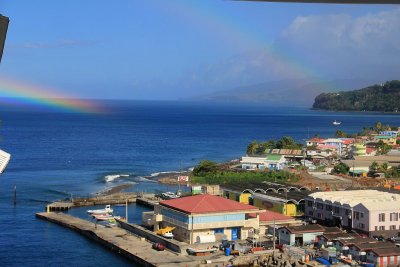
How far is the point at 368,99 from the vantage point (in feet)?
171

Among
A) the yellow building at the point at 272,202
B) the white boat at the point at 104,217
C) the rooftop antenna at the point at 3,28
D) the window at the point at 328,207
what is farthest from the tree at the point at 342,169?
the rooftop antenna at the point at 3,28

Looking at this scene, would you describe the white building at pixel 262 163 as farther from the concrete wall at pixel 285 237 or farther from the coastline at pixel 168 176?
the concrete wall at pixel 285 237

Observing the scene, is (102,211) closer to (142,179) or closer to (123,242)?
(123,242)

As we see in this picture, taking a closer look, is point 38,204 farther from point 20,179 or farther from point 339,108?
point 339,108

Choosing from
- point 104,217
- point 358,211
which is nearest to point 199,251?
point 358,211

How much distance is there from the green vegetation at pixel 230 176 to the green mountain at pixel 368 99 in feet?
125

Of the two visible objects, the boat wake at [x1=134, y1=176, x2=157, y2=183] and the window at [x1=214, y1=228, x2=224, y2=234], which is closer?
the window at [x1=214, y1=228, x2=224, y2=234]

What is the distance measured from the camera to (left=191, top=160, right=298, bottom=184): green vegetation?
10.4 m

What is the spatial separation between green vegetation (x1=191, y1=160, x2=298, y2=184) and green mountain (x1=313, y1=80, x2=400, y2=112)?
38.2 m

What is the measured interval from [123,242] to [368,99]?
4875 centimetres

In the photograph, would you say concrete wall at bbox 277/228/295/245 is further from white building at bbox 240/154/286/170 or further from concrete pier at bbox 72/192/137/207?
white building at bbox 240/154/286/170

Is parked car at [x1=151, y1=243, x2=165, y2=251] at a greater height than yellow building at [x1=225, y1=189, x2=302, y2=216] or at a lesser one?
lesser

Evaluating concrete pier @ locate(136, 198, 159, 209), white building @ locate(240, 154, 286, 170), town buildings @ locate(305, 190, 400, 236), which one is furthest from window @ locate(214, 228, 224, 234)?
white building @ locate(240, 154, 286, 170)

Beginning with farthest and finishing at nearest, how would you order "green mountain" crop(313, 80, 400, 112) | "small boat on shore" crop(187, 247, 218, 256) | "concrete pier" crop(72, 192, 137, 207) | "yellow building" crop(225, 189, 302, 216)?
"green mountain" crop(313, 80, 400, 112)
"concrete pier" crop(72, 192, 137, 207)
"yellow building" crop(225, 189, 302, 216)
"small boat on shore" crop(187, 247, 218, 256)
